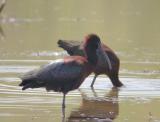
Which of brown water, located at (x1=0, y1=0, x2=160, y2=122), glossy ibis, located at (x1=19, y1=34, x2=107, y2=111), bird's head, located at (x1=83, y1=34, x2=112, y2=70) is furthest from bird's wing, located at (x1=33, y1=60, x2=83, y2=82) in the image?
brown water, located at (x1=0, y1=0, x2=160, y2=122)

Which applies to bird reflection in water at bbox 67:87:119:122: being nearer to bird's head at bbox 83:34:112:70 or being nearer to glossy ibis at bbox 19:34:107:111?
glossy ibis at bbox 19:34:107:111

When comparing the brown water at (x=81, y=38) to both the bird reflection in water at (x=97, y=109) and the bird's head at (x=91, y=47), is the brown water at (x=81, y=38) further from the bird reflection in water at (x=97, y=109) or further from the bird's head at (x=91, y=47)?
the bird's head at (x=91, y=47)

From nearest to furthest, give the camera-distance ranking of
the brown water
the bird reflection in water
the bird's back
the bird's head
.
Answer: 1. the bird reflection in water
2. the bird's back
3. the brown water
4. the bird's head

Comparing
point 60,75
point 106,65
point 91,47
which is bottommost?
point 106,65

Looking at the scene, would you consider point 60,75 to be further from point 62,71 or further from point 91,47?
point 91,47

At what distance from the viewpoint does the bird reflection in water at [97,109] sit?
10609 millimetres

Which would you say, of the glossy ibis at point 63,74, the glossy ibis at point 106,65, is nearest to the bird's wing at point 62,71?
the glossy ibis at point 63,74

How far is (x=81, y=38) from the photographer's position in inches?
822

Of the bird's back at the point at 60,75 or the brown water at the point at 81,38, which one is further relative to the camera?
the brown water at the point at 81,38

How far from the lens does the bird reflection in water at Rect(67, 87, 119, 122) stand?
34.8ft

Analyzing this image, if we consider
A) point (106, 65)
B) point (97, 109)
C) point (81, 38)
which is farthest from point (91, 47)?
point (81, 38)

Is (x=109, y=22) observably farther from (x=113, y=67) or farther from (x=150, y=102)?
(x=150, y=102)

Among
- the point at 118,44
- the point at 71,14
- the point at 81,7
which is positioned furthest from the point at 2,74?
the point at 81,7

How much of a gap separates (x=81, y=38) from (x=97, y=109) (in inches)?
380
